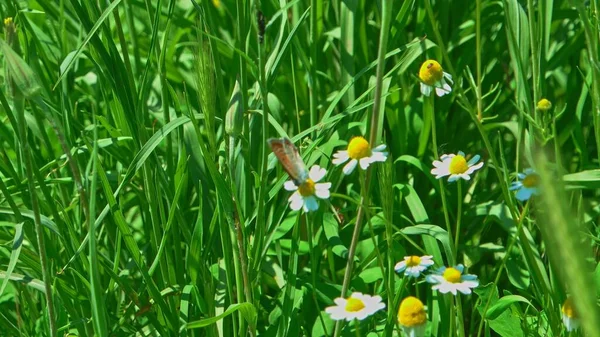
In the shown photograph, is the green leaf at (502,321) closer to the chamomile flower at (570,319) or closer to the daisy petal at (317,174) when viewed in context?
the chamomile flower at (570,319)

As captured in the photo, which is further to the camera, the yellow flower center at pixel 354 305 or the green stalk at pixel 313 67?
the green stalk at pixel 313 67

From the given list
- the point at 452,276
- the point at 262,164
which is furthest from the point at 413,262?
the point at 262,164

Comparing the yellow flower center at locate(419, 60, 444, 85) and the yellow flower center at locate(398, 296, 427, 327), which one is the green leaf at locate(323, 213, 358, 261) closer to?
the yellow flower center at locate(419, 60, 444, 85)

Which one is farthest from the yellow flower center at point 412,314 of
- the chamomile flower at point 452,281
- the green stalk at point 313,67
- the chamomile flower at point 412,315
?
the green stalk at point 313,67

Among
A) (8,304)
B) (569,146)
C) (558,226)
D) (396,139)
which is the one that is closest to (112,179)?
(8,304)

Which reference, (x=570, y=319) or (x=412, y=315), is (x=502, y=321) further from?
(x=412, y=315)

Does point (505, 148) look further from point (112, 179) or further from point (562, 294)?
point (112, 179)
